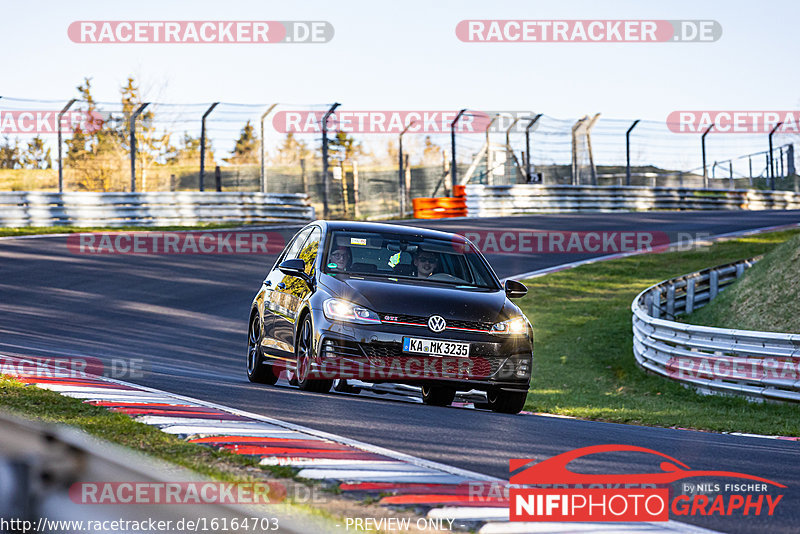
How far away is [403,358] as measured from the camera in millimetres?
8102

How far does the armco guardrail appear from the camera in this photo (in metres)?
24.0

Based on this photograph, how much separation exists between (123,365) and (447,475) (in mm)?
6210

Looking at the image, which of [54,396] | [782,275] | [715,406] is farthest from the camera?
[782,275]

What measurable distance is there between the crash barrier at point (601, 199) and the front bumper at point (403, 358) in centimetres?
2334

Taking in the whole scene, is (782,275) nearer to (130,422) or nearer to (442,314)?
(442,314)

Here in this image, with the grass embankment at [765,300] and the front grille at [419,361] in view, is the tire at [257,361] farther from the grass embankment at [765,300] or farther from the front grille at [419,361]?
the grass embankment at [765,300]

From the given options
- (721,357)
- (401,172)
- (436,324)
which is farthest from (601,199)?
(436,324)

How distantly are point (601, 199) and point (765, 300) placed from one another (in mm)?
20461

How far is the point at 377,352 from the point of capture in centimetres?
809

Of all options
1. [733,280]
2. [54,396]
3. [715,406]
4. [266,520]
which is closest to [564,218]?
[733,280]

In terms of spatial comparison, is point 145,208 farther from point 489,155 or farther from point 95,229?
point 489,155

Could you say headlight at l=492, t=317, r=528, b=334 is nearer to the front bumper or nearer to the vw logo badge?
the front bumper

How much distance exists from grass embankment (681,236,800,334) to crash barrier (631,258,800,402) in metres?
1.48

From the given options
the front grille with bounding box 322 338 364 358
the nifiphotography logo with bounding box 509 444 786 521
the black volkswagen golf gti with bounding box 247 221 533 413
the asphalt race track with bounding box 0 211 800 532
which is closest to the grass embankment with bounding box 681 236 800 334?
the asphalt race track with bounding box 0 211 800 532
